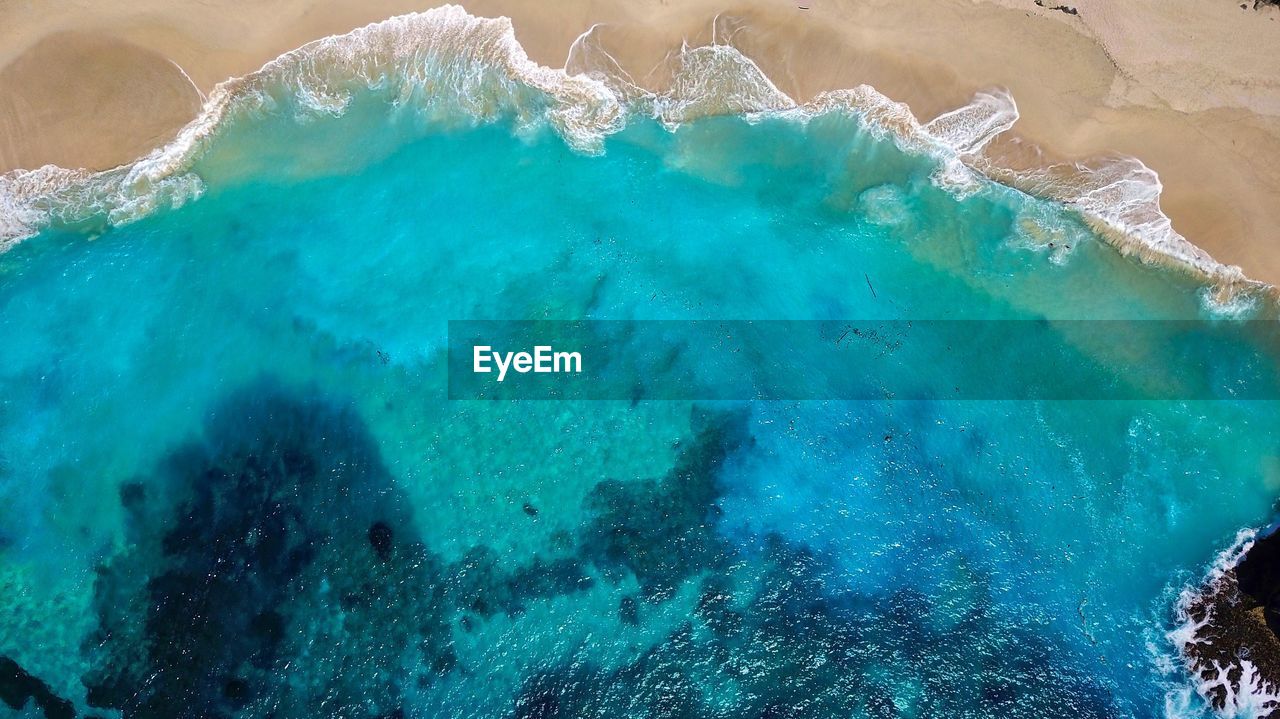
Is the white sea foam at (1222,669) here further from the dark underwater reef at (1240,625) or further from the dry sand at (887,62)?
the dry sand at (887,62)

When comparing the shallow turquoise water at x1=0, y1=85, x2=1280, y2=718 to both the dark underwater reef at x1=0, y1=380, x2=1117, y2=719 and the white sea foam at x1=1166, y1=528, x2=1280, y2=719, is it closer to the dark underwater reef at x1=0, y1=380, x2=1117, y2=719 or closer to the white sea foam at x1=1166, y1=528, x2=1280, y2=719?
the dark underwater reef at x1=0, y1=380, x2=1117, y2=719

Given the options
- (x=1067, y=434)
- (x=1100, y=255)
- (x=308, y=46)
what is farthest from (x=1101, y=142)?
(x=308, y=46)

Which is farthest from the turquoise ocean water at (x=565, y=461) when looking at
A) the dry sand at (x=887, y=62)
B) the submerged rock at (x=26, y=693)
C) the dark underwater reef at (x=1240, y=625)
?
the dry sand at (x=887, y=62)

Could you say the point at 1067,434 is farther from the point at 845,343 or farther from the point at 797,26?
the point at 797,26

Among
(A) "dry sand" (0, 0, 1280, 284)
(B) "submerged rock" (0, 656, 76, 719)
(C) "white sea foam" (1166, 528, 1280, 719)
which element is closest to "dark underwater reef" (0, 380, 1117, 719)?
(B) "submerged rock" (0, 656, 76, 719)

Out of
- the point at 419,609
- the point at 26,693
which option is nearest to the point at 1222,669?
the point at 419,609
